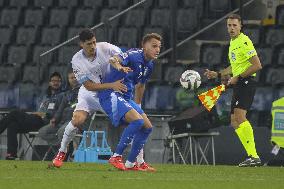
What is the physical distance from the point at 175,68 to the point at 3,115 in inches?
126

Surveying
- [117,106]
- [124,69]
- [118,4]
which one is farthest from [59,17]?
[124,69]

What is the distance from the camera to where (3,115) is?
17484 millimetres

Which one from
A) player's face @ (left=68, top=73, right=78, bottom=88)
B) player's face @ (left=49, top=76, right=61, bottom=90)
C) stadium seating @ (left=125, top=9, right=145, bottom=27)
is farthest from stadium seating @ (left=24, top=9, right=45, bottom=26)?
player's face @ (left=68, top=73, right=78, bottom=88)

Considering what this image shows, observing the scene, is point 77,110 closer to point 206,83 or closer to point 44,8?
point 206,83

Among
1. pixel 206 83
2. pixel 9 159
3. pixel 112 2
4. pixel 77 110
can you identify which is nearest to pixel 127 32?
pixel 112 2

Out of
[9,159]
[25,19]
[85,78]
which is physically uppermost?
[25,19]

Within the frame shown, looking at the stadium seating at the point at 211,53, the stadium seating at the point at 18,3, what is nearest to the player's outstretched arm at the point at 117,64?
the stadium seating at the point at 211,53

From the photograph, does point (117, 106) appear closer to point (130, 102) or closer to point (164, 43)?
point (130, 102)

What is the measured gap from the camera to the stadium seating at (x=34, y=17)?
22.2 meters

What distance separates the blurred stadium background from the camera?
1689 centimetres

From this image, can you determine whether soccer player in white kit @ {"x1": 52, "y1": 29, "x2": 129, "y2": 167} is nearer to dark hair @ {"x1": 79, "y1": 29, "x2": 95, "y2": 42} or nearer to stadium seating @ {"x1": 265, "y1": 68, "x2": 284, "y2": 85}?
dark hair @ {"x1": 79, "y1": 29, "x2": 95, "y2": 42}

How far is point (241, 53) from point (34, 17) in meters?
9.59

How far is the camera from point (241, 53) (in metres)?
13.5

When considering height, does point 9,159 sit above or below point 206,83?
below
